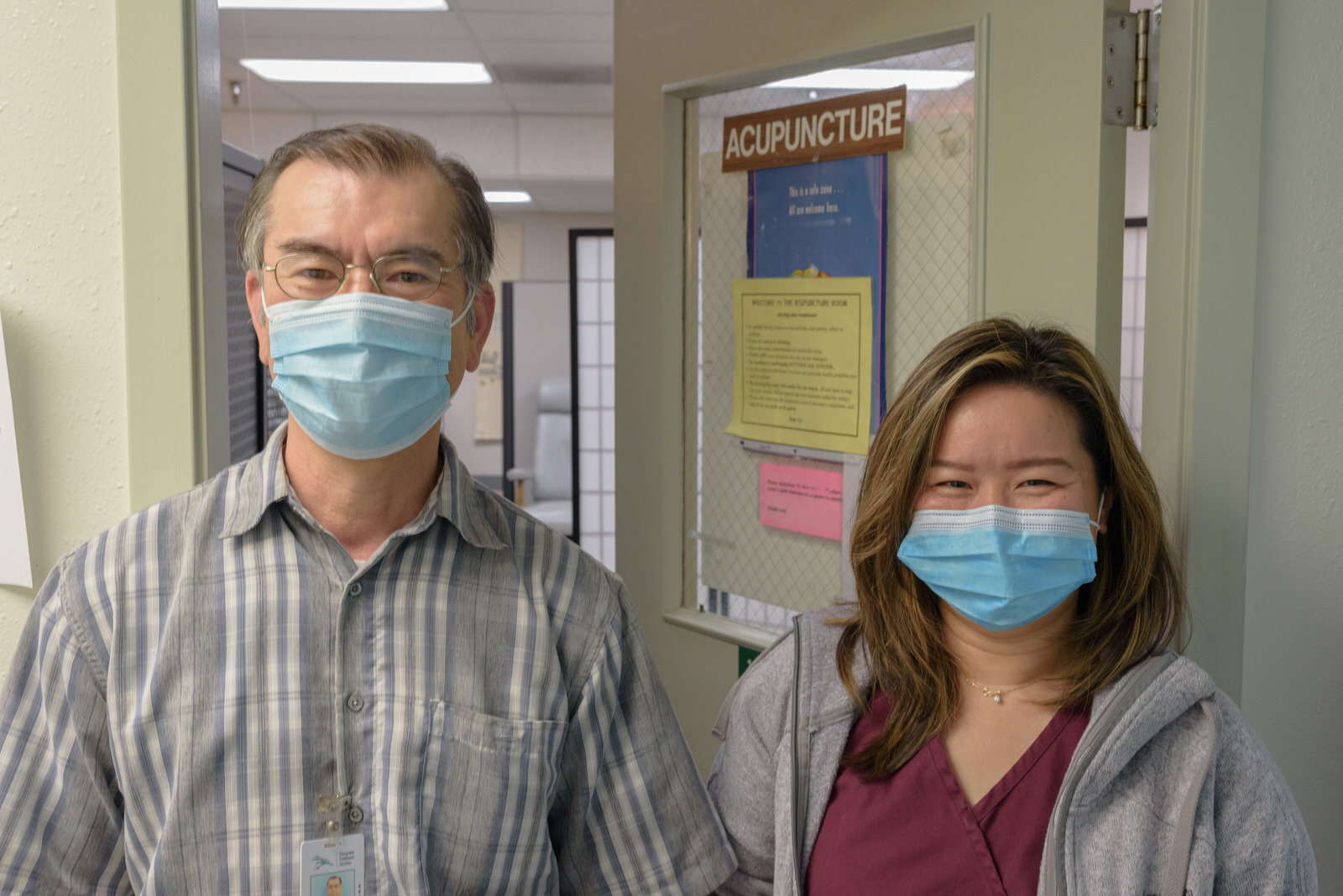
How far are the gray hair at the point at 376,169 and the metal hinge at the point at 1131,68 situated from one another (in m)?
0.79

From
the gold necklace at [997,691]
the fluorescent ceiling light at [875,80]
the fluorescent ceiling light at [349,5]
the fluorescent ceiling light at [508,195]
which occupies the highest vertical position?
the fluorescent ceiling light at [349,5]

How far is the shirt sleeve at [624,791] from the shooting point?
106 cm

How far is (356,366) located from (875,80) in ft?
3.33

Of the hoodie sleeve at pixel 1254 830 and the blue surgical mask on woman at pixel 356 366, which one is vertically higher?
the blue surgical mask on woman at pixel 356 366

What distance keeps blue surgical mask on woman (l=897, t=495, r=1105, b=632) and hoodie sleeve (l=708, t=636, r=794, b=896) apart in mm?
213

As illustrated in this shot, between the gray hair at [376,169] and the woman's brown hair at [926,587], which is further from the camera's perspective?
the woman's brown hair at [926,587]

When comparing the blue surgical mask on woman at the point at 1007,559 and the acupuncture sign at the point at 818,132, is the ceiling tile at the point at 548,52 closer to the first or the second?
the acupuncture sign at the point at 818,132

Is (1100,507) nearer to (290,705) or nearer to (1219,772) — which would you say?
(1219,772)

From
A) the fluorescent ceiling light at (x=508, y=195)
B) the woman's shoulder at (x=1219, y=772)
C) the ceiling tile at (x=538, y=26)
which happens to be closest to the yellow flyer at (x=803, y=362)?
the woman's shoulder at (x=1219, y=772)

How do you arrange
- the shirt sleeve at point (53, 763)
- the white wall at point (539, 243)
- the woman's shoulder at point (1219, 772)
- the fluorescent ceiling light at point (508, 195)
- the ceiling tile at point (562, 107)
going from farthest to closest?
the white wall at point (539, 243), the fluorescent ceiling light at point (508, 195), the ceiling tile at point (562, 107), the woman's shoulder at point (1219, 772), the shirt sleeve at point (53, 763)

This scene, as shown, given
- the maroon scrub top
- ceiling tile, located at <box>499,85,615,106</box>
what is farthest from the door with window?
ceiling tile, located at <box>499,85,615,106</box>

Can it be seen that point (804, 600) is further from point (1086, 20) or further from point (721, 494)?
point (1086, 20)

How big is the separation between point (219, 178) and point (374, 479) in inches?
18.5

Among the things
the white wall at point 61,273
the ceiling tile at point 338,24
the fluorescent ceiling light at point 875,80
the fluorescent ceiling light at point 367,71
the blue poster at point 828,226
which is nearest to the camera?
the white wall at point 61,273
